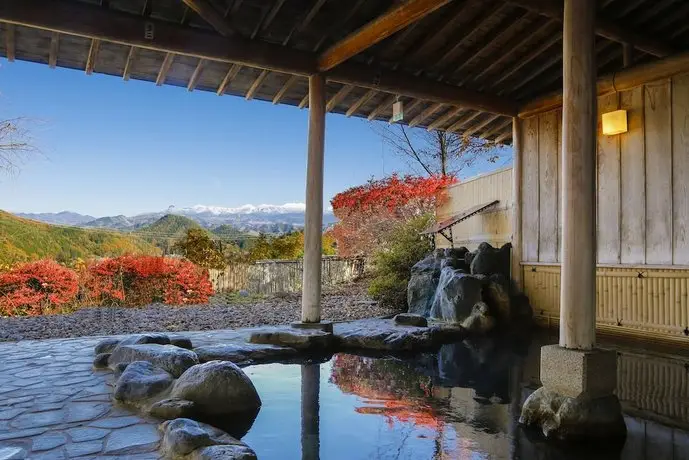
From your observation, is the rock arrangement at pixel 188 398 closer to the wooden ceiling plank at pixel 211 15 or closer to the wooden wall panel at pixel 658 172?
the wooden ceiling plank at pixel 211 15

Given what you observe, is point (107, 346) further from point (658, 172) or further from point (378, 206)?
point (378, 206)

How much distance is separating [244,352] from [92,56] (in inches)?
148

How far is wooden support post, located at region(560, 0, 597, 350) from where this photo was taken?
3500mm

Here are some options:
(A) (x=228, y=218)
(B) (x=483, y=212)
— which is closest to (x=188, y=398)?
(B) (x=483, y=212)

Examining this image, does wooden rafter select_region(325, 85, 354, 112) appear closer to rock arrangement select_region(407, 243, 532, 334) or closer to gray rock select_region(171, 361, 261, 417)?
rock arrangement select_region(407, 243, 532, 334)

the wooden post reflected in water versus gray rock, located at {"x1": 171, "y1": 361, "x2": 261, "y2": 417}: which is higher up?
gray rock, located at {"x1": 171, "y1": 361, "x2": 261, "y2": 417}

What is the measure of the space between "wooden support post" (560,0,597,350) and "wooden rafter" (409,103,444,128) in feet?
12.5

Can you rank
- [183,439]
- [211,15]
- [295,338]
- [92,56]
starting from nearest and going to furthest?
[183,439] < [211,15] < [92,56] < [295,338]

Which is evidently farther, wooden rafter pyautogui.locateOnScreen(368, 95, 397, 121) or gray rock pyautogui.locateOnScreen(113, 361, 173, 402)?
wooden rafter pyautogui.locateOnScreen(368, 95, 397, 121)

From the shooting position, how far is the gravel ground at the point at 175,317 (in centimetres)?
664

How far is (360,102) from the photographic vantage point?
704cm

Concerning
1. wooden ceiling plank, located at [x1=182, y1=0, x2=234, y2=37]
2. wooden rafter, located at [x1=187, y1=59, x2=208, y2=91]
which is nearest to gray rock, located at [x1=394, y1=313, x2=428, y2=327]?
wooden rafter, located at [x1=187, y1=59, x2=208, y2=91]

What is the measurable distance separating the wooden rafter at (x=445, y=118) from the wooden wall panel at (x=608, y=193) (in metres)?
2.05

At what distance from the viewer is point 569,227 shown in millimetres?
3555
